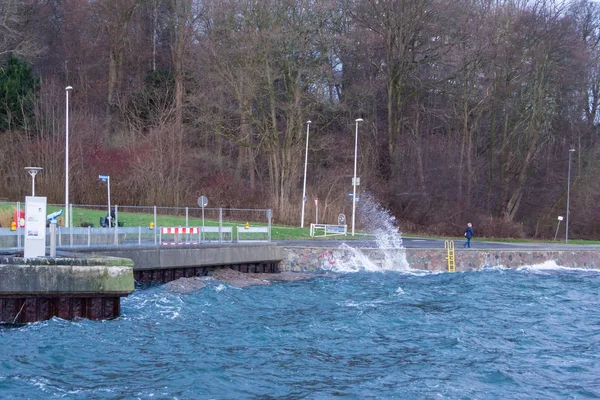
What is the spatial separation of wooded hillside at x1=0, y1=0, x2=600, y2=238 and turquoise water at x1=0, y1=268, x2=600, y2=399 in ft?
89.6

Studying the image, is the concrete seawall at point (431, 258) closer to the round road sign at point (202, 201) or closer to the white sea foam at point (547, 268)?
the white sea foam at point (547, 268)

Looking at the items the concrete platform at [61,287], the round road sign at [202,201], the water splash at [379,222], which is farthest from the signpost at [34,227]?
the water splash at [379,222]

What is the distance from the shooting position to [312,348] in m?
17.3

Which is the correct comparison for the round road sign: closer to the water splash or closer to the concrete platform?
the water splash

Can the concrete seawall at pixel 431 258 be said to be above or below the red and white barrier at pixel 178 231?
below

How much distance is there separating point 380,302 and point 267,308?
3988 mm

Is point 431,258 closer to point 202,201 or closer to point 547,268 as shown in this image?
point 547,268

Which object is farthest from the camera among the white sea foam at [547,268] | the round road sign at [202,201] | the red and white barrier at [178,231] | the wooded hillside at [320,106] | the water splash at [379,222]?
the wooded hillside at [320,106]

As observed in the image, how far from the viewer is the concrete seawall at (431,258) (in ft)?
112

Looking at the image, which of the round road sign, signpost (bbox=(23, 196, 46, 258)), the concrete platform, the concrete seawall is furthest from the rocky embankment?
signpost (bbox=(23, 196, 46, 258))

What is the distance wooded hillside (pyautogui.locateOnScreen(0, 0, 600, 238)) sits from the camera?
172ft

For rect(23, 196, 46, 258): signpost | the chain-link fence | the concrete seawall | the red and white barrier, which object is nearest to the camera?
rect(23, 196, 46, 258): signpost

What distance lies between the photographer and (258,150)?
184 ft

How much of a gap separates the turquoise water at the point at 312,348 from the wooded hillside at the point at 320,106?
89.6 ft
